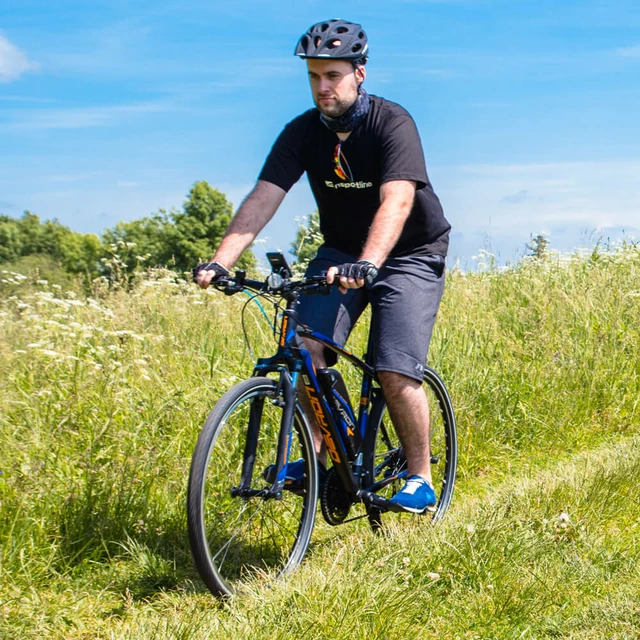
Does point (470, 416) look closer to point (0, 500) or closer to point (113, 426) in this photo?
point (113, 426)

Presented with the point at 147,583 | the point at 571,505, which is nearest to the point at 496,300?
the point at 571,505

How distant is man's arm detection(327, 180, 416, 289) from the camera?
12.3 ft

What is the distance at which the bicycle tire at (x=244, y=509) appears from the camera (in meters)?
3.45

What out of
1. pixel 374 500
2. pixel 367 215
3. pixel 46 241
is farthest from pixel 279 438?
pixel 46 241

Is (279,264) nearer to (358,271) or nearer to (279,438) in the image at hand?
(358,271)

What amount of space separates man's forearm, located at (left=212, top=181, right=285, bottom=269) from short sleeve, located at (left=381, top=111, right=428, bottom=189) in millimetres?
588

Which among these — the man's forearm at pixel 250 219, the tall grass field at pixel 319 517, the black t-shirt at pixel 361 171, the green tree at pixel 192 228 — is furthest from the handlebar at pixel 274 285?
the green tree at pixel 192 228

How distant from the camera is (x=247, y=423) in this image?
379cm

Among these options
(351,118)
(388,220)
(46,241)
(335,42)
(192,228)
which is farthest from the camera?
(46,241)

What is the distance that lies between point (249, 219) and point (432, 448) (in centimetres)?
203

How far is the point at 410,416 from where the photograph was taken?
4367 millimetres

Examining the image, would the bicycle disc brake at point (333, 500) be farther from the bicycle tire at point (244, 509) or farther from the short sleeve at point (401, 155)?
the short sleeve at point (401, 155)

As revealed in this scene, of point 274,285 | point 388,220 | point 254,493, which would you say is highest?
point 388,220

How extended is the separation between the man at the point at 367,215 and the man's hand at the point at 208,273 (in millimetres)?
231
